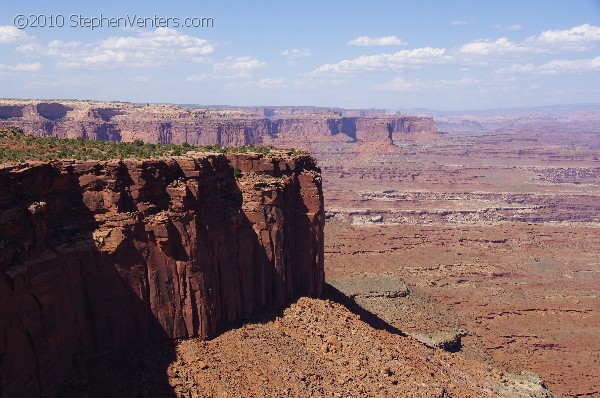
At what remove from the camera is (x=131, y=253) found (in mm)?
26125

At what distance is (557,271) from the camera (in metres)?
79.7

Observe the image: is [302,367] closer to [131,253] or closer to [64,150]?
[131,253]

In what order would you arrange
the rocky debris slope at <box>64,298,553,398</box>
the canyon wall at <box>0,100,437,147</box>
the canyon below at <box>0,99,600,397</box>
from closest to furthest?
the canyon below at <box>0,99,600,397</box>
the rocky debris slope at <box>64,298,553,398</box>
the canyon wall at <box>0,100,437,147</box>

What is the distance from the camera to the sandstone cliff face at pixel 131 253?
20359 millimetres

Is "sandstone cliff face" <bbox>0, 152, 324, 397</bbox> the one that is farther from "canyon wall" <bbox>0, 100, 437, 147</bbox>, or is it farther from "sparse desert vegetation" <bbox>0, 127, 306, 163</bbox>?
"canyon wall" <bbox>0, 100, 437, 147</bbox>

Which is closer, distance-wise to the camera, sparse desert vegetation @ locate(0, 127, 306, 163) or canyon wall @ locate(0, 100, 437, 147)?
sparse desert vegetation @ locate(0, 127, 306, 163)

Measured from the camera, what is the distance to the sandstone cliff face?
20.4 meters

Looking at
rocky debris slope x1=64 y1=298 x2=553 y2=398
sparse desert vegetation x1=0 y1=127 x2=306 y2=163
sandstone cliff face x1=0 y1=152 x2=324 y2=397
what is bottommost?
rocky debris slope x1=64 y1=298 x2=553 y2=398

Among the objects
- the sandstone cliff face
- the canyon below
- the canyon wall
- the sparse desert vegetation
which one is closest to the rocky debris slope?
the canyon below

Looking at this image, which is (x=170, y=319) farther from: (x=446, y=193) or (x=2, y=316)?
(x=446, y=193)

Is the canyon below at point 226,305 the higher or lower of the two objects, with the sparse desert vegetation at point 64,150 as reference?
lower

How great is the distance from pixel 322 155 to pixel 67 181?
169 meters

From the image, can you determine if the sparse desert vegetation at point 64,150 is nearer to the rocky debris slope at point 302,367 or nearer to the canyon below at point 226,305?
the canyon below at point 226,305

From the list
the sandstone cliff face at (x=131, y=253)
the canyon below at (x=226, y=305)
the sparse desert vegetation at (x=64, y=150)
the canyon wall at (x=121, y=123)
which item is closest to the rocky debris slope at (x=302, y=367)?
the canyon below at (x=226, y=305)
